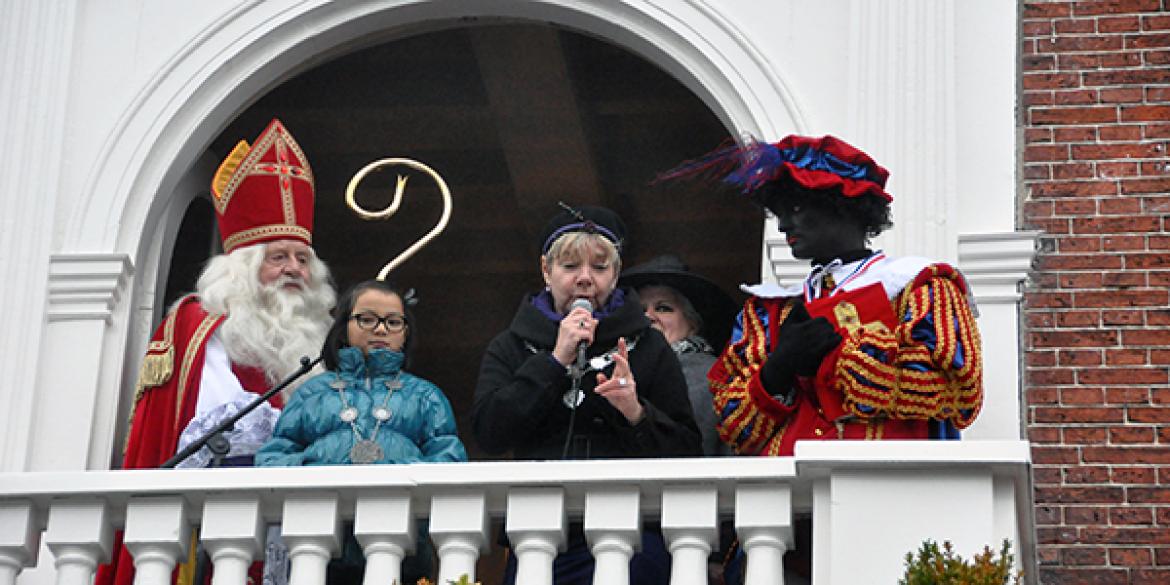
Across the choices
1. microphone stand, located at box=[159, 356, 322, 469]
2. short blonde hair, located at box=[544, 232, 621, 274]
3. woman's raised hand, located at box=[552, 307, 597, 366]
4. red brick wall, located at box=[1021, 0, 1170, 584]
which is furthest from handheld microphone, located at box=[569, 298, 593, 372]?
red brick wall, located at box=[1021, 0, 1170, 584]

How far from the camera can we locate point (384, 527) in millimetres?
6828

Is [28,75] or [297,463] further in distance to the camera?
[28,75]

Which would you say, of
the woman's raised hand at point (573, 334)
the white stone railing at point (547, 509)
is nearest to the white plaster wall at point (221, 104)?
the woman's raised hand at point (573, 334)

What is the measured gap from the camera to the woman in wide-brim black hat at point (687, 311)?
8.46 m

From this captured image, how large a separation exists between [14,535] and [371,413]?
3.82 feet

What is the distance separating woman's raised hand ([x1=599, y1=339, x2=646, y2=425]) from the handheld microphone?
0.08 m

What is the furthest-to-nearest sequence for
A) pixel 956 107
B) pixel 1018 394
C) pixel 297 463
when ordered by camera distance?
pixel 956 107 < pixel 1018 394 < pixel 297 463

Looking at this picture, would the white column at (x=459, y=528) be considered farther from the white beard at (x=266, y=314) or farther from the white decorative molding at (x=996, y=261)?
the white decorative molding at (x=996, y=261)

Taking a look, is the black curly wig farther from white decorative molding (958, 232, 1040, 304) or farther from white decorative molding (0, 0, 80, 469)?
white decorative molding (0, 0, 80, 469)

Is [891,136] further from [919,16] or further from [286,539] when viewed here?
[286,539]

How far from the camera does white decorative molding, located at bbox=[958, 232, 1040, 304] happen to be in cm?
870

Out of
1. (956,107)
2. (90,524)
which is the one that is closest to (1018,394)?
(956,107)

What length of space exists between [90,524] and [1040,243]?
11.3 ft

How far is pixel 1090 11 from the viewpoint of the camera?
926 centimetres
